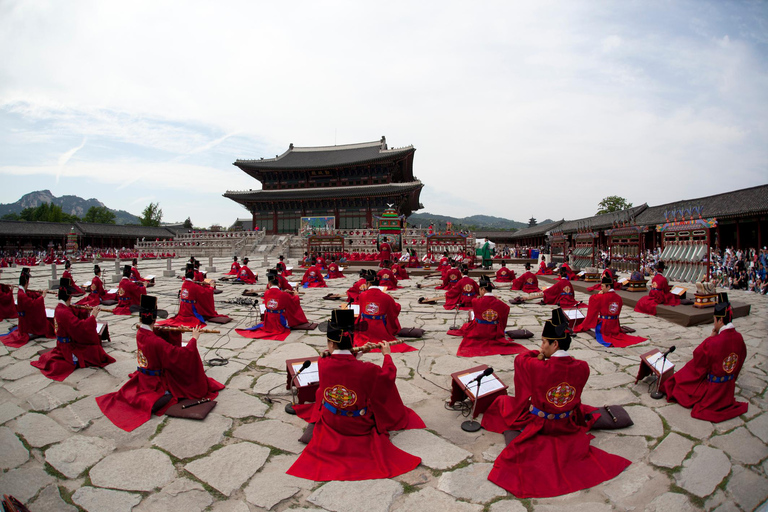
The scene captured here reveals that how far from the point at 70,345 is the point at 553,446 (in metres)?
6.23

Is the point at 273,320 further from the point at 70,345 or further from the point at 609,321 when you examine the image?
the point at 609,321

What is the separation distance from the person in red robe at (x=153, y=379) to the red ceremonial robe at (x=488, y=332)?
3862 millimetres

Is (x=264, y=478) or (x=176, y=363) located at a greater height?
(x=176, y=363)

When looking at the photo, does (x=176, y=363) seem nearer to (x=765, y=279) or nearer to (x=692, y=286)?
(x=692, y=286)

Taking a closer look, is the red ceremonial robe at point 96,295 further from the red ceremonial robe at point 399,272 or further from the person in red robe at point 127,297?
the red ceremonial robe at point 399,272

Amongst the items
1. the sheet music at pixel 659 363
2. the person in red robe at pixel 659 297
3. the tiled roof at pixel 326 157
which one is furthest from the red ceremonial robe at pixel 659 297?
the tiled roof at pixel 326 157

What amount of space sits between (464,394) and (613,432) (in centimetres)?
145

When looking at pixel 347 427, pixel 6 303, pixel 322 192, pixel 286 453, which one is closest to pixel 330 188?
pixel 322 192

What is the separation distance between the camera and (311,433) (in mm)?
3691

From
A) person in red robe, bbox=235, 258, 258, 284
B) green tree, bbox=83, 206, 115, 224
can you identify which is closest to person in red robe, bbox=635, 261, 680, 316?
person in red robe, bbox=235, 258, 258, 284

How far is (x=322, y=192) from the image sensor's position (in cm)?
3947

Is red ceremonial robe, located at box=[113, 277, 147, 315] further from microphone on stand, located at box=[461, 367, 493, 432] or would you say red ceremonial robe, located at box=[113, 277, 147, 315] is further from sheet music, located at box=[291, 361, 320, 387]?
microphone on stand, located at box=[461, 367, 493, 432]

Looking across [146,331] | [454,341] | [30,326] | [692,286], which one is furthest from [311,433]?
[692,286]

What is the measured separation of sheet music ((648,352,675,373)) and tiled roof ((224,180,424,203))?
106 ft
